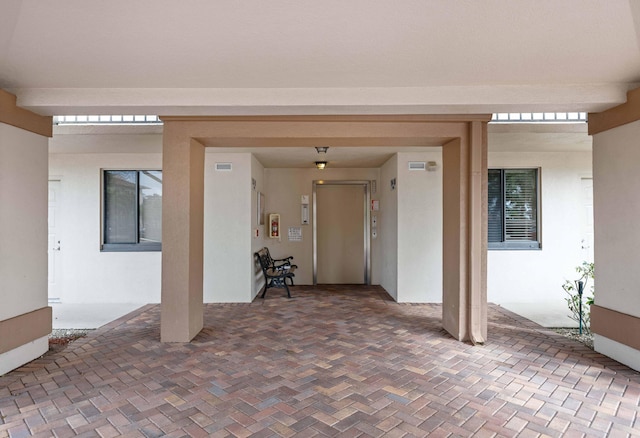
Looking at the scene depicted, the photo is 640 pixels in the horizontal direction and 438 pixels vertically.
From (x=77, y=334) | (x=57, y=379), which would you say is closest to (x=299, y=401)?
(x=57, y=379)

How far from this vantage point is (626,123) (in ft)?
10.1

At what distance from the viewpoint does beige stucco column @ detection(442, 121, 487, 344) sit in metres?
3.68

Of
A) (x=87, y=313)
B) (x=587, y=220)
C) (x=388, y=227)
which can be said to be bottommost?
(x=87, y=313)

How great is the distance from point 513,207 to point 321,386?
4.79 metres

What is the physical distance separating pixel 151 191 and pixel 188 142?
Result: 2.61m

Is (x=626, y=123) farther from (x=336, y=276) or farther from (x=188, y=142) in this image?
(x=336, y=276)

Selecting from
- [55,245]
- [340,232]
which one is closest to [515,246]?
[340,232]

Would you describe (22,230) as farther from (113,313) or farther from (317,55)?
(317,55)

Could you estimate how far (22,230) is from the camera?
3.24m

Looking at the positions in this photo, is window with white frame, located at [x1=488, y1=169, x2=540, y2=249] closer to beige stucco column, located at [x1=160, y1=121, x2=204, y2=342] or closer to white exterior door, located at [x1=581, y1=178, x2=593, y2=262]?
white exterior door, located at [x1=581, y1=178, x2=593, y2=262]

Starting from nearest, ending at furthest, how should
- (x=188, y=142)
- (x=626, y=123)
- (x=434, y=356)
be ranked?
(x=626, y=123)
(x=434, y=356)
(x=188, y=142)

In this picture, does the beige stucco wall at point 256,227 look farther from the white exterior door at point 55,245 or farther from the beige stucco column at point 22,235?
the white exterior door at point 55,245

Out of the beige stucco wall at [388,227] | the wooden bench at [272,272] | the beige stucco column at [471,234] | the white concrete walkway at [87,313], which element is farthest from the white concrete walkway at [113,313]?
the wooden bench at [272,272]

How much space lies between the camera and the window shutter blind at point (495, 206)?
576 cm
